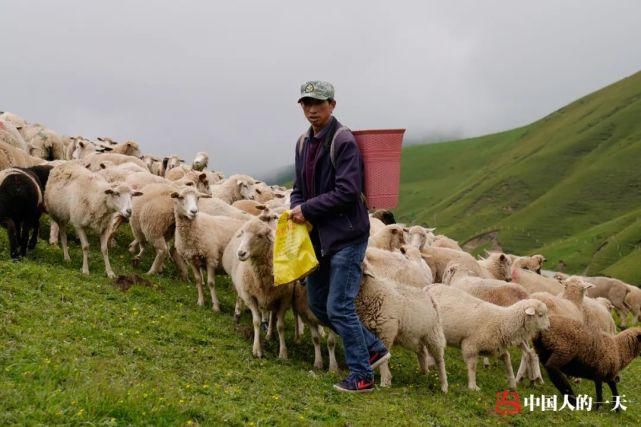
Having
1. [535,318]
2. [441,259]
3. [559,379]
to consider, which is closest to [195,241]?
[535,318]

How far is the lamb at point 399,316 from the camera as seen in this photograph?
8914 millimetres

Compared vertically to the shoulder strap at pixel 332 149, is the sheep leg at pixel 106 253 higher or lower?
lower

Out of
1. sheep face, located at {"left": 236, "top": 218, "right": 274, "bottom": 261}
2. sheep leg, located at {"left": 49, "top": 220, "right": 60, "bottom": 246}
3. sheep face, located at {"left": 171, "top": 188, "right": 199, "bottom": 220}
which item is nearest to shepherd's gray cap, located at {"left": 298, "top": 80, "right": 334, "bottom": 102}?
sheep face, located at {"left": 236, "top": 218, "right": 274, "bottom": 261}

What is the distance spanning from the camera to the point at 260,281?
9.74 meters

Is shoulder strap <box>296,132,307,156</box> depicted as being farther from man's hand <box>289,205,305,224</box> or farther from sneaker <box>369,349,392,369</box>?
sneaker <box>369,349,392,369</box>

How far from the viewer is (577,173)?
127m

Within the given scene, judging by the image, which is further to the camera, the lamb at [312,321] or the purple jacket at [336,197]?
the lamb at [312,321]

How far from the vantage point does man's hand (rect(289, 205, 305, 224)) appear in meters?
7.44

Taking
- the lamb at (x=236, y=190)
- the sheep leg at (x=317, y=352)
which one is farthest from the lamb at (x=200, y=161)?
the sheep leg at (x=317, y=352)

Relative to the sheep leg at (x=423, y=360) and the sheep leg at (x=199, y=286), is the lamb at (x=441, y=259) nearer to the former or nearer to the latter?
the sheep leg at (x=423, y=360)

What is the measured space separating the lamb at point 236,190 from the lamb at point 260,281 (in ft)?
31.2

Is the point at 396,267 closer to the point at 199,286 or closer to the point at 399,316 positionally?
the point at 399,316

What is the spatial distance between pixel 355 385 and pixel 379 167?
2924mm

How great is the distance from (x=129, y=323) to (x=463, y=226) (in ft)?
406
